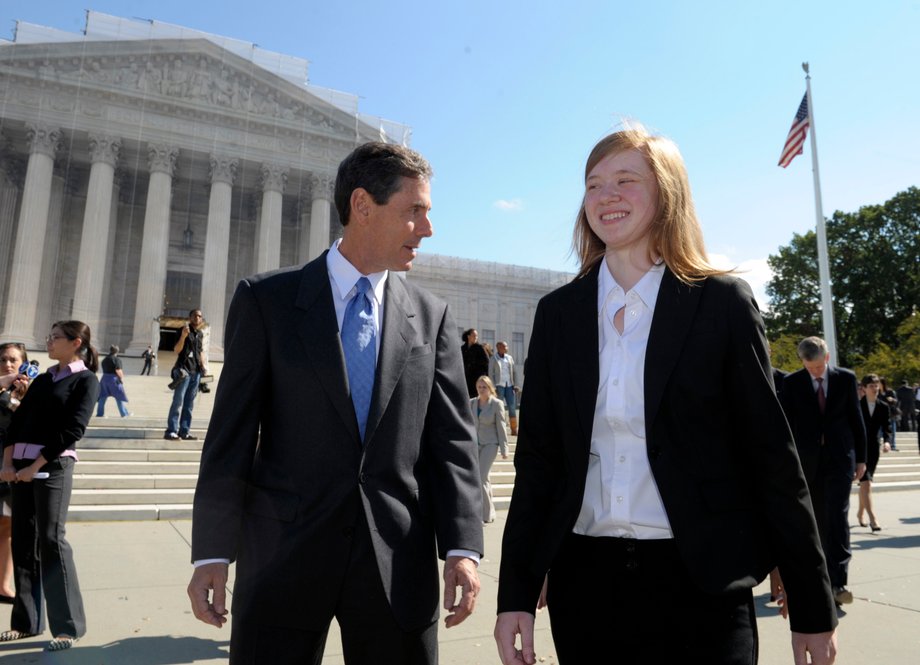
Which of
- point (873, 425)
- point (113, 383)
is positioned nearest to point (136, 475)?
point (113, 383)

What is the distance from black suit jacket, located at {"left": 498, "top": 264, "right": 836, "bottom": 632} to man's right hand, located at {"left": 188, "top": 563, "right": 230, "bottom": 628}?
2.77 ft

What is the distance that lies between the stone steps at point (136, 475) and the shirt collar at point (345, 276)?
5.79m

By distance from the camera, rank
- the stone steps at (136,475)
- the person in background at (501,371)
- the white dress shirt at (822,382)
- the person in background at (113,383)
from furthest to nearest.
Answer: the person in background at (113,383) < the person in background at (501,371) < the stone steps at (136,475) < the white dress shirt at (822,382)

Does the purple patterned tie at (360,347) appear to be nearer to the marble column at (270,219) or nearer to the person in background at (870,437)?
the person in background at (870,437)

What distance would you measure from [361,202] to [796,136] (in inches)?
915

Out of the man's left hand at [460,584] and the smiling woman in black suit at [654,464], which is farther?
the man's left hand at [460,584]

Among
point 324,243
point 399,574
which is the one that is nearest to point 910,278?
point 324,243

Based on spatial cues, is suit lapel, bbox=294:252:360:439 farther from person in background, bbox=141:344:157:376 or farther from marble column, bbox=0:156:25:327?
marble column, bbox=0:156:25:327

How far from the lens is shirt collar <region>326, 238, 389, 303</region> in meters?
2.39

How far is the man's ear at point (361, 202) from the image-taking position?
2.40 m

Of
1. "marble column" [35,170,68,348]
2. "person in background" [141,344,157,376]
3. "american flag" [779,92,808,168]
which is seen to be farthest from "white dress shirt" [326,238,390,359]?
"marble column" [35,170,68,348]

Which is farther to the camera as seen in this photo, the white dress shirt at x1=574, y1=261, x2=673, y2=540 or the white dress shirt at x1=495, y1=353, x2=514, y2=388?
the white dress shirt at x1=495, y1=353, x2=514, y2=388

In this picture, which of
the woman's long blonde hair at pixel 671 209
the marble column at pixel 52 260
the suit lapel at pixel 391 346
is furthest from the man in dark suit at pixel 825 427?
the marble column at pixel 52 260

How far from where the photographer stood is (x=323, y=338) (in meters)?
2.21
